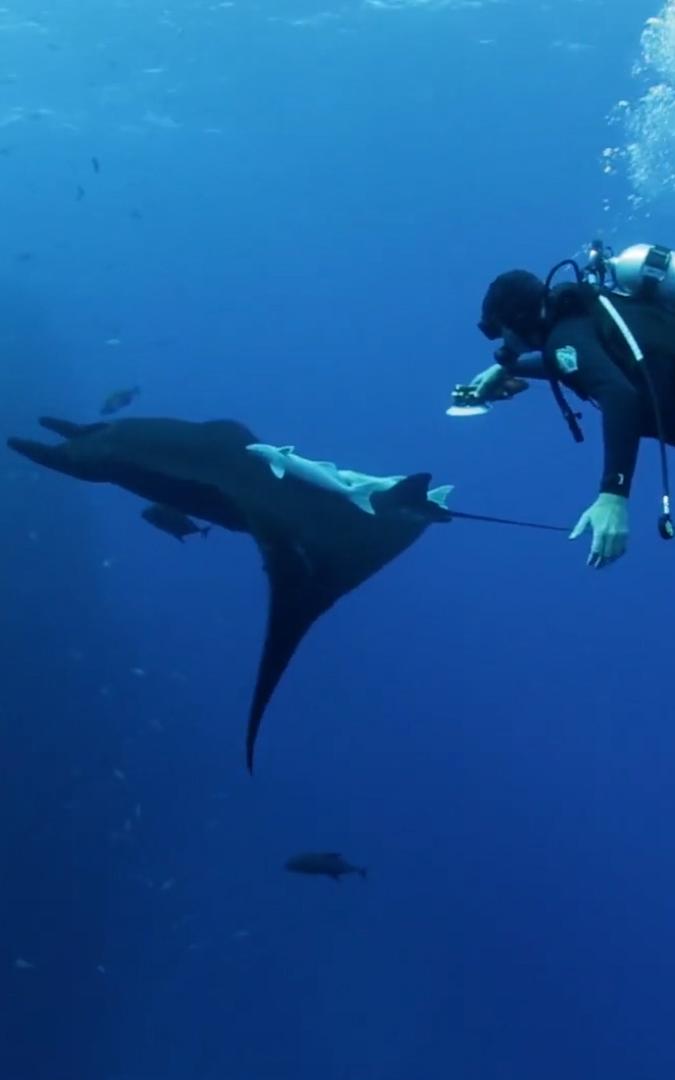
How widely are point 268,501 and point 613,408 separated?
77.5 inches

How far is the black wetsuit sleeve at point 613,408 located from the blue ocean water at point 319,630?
1404 cm

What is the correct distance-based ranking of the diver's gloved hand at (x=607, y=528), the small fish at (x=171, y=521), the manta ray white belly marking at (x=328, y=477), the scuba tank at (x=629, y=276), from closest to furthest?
the diver's gloved hand at (x=607, y=528) < the scuba tank at (x=629, y=276) < the manta ray white belly marking at (x=328, y=477) < the small fish at (x=171, y=521)

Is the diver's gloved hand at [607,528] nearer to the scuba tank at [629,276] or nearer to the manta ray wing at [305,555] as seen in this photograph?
the scuba tank at [629,276]

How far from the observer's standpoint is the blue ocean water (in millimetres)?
17641

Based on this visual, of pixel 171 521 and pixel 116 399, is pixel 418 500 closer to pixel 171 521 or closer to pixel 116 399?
pixel 171 521

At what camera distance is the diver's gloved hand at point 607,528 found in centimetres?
359

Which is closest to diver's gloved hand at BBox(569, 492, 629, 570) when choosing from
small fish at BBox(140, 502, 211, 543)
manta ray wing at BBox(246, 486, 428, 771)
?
manta ray wing at BBox(246, 486, 428, 771)

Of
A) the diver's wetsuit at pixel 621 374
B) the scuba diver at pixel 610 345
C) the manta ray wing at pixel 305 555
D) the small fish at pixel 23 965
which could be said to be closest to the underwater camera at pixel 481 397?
the manta ray wing at pixel 305 555

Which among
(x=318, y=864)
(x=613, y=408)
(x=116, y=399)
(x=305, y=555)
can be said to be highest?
(x=613, y=408)

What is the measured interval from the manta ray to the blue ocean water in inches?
477

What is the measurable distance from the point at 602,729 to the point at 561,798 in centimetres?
259

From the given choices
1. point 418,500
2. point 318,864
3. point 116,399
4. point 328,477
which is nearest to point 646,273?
point 418,500

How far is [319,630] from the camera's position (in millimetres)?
24641

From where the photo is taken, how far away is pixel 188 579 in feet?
79.8
